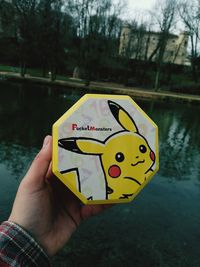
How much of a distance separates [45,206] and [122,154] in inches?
19.9

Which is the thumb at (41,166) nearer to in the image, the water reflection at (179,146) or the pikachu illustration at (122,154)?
the pikachu illustration at (122,154)

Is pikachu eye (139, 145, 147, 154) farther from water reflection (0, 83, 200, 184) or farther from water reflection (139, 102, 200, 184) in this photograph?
water reflection (139, 102, 200, 184)

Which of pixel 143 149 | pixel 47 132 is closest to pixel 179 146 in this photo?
pixel 47 132

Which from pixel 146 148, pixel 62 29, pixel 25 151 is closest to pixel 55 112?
pixel 25 151

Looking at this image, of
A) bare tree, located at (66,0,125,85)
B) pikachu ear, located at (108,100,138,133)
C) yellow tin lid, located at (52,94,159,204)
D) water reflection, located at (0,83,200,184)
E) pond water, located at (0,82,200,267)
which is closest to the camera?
yellow tin lid, located at (52,94,159,204)

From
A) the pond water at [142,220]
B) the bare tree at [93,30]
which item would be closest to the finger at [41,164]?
the pond water at [142,220]

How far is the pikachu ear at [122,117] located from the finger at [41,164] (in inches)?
14.6

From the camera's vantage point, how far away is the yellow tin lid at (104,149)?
4.62 feet

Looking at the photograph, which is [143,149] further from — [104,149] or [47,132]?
[47,132]

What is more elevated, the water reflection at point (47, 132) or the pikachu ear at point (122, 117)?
the pikachu ear at point (122, 117)

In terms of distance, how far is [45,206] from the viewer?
4.98 ft

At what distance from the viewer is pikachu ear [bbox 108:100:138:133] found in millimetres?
1510

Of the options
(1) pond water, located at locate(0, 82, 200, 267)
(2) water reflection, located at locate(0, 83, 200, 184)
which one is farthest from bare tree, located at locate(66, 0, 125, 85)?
(1) pond water, located at locate(0, 82, 200, 267)

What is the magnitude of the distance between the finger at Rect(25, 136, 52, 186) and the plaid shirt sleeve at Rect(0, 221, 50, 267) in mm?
256
